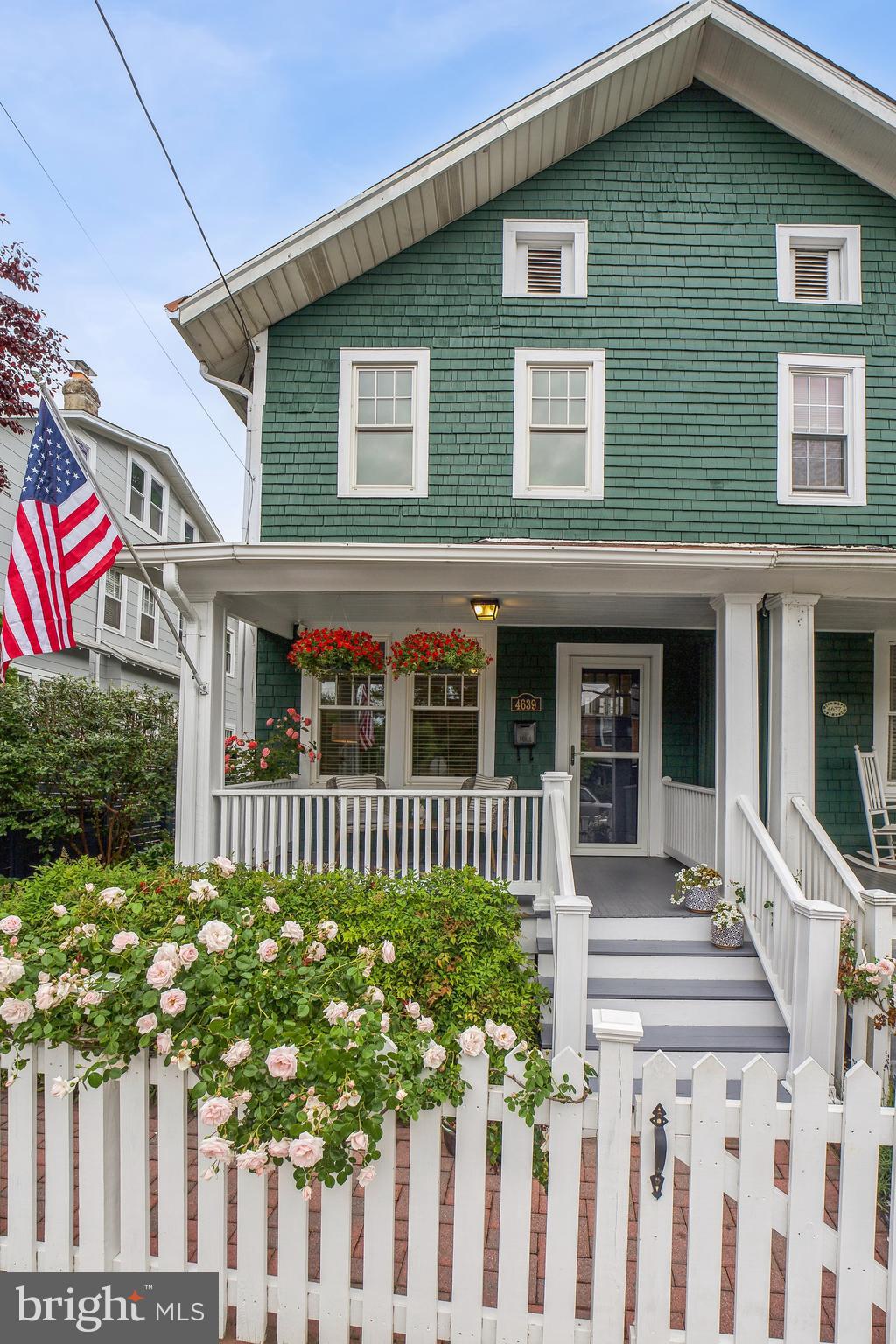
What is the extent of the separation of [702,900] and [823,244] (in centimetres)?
645

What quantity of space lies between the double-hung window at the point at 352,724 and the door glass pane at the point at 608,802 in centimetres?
208

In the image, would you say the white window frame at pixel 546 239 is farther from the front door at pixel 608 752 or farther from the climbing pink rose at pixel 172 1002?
the climbing pink rose at pixel 172 1002

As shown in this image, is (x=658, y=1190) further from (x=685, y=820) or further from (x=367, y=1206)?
(x=685, y=820)

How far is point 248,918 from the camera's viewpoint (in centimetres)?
279

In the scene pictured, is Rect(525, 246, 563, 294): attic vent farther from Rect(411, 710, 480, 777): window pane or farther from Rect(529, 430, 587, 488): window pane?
Rect(411, 710, 480, 777): window pane

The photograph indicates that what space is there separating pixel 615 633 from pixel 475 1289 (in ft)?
19.3

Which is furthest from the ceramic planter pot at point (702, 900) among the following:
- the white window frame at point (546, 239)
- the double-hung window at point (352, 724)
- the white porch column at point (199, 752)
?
the white window frame at point (546, 239)

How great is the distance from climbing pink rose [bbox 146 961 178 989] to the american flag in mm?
2615

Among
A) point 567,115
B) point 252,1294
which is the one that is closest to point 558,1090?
point 252,1294

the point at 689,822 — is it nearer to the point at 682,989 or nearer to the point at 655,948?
the point at 655,948

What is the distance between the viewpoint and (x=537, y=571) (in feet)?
17.6

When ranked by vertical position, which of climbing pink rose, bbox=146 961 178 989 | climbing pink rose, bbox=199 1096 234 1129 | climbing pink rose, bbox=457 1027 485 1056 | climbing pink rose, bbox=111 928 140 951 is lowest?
climbing pink rose, bbox=199 1096 234 1129

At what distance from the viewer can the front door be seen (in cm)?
742

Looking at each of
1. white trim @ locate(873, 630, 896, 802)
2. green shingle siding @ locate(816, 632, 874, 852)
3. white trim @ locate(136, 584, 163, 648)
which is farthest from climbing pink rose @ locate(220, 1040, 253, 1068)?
white trim @ locate(136, 584, 163, 648)
